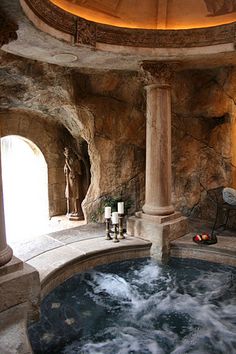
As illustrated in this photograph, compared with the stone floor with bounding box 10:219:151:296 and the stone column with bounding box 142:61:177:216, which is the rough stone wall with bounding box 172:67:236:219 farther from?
the stone floor with bounding box 10:219:151:296

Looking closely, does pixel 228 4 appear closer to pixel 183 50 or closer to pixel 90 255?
pixel 183 50

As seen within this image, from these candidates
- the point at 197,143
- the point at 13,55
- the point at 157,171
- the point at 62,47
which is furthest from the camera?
the point at 197,143

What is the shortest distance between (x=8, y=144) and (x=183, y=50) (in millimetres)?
7973

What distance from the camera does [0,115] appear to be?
8.09m

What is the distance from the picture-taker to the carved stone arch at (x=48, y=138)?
8.39 metres

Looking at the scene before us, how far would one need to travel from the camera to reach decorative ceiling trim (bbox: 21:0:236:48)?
4.20 meters

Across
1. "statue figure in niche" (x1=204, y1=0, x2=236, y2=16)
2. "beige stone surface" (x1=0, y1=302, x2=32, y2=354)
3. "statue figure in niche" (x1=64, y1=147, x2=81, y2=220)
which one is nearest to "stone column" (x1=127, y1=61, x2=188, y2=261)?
"statue figure in niche" (x1=204, y1=0, x2=236, y2=16)

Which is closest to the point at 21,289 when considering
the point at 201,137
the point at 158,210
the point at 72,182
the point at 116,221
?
the point at 116,221

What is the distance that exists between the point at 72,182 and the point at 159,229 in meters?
4.67

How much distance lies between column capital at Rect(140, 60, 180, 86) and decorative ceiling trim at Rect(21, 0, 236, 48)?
0.40 m

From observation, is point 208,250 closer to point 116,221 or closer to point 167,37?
point 116,221

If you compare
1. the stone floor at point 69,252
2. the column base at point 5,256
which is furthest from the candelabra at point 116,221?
the column base at point 5,256

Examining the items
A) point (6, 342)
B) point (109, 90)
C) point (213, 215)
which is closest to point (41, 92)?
point (109, 90)

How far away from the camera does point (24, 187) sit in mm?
11242
